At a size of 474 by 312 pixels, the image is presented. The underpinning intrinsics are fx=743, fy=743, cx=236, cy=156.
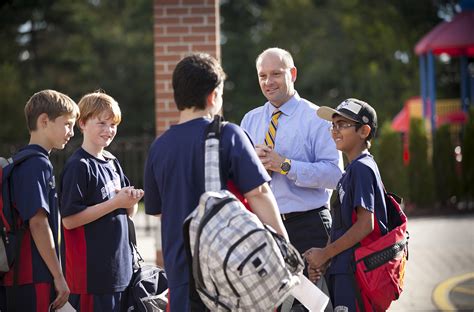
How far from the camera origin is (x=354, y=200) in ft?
12.9

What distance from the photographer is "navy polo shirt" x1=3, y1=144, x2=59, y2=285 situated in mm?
3713

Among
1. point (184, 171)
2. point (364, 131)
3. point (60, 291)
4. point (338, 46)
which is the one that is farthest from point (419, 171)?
point (338, 46)

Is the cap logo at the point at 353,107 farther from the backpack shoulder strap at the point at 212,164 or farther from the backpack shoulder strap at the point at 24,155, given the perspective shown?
the backpack shoulder strap at the point at 24,155

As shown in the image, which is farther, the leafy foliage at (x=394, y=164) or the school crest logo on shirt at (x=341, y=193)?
the leafy foliage at (x=394, y=164)

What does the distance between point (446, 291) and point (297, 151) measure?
382cm

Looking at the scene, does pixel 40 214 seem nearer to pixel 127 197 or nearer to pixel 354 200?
pixel 127 197

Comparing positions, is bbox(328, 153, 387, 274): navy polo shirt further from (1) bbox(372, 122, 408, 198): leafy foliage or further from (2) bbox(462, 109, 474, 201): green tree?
(2) bbox(462, 109, 474, 201): green tree

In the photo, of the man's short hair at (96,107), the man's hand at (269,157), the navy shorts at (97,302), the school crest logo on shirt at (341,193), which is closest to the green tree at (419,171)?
the man's hand at (269,157)

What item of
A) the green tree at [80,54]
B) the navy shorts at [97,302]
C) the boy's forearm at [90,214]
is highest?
the green tree at [80,54]

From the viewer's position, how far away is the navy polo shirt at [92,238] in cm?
412

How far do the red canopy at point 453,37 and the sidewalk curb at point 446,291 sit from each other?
41.6 ft

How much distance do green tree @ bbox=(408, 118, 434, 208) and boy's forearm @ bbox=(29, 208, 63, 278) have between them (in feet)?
43.7

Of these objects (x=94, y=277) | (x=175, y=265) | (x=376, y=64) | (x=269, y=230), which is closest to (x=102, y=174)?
(x=94, y=277)

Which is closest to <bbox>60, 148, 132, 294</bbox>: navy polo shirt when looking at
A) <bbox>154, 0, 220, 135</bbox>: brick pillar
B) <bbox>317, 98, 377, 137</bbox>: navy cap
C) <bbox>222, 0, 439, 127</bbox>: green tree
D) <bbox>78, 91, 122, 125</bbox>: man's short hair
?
<bbox>78, 91, 122, 125</bbox>: man's short hair
